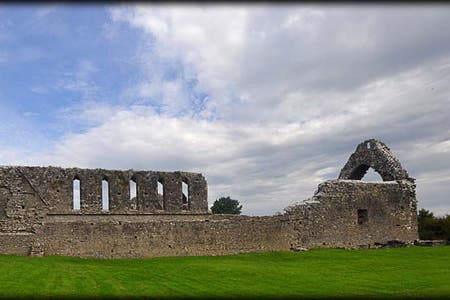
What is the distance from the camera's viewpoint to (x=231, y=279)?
1358 cm

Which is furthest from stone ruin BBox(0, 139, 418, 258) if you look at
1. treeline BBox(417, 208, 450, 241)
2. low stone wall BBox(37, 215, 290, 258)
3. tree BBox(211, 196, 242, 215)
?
tree BBox(211, 196, 242, 215)

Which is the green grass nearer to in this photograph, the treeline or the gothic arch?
the gothic arch

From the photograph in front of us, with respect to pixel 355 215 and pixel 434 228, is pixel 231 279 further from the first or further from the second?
pixel 434 228

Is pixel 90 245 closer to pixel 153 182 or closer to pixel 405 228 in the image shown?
pixel 153 182

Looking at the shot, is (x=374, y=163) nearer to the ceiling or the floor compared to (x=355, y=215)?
nearer to the ceiling

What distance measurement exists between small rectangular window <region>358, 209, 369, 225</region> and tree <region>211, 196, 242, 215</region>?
41340mm

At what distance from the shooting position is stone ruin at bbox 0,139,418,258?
72.4 ft

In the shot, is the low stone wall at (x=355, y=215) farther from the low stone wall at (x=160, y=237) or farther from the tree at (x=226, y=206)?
the tree at (x=226, y=206)

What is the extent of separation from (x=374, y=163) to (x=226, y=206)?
40.6 metres

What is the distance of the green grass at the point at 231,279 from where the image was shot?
11.0 metres

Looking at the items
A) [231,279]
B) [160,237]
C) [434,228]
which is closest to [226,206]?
[434,228]

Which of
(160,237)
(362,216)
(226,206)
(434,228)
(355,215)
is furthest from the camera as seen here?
(226,206)

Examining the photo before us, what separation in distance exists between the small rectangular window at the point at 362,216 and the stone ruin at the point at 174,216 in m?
0.06

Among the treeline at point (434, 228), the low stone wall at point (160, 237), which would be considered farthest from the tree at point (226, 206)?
the low stone wall at point (160, 237)
